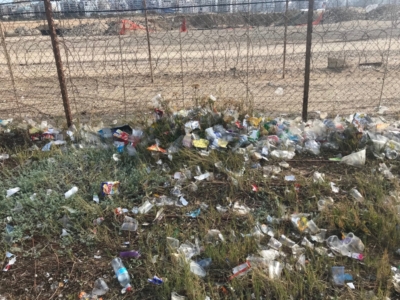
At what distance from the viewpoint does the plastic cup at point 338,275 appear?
2040 millimetres

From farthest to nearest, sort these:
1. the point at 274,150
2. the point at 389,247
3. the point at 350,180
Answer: the point at 274,150 → the point at 350,180 → the point at 389,247

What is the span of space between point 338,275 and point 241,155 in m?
1.46

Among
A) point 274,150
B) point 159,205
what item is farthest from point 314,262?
point 274,150

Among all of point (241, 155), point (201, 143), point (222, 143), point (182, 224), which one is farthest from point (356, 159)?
point (182, 224)

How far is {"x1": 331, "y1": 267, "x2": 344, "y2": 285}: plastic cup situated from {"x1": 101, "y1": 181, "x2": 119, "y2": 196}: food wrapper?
1670mm

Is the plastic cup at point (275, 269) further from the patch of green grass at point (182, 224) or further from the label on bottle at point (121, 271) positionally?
the label on bottle at point (121, 271)

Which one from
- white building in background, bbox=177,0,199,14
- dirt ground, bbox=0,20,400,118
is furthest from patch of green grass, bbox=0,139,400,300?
white building in background, bbox=177,0,199,14

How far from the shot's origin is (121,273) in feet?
7.07

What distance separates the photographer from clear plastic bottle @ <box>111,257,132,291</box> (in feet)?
6.90

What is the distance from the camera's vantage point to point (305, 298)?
6.40 feet

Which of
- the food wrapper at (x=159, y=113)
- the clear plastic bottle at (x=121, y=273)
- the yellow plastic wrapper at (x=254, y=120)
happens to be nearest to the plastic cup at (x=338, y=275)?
the clear plastic bottle at (x=121, y=273)

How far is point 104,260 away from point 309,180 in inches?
67.3

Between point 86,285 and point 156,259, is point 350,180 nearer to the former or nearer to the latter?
point 156,259

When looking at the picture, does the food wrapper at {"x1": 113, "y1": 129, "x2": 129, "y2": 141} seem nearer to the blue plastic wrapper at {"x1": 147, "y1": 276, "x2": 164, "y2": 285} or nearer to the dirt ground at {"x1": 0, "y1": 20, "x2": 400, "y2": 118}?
the dirt ground at {"x1": 0, "y1": 20, "x2": 400, "y2": 118}
